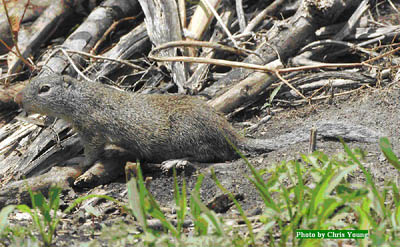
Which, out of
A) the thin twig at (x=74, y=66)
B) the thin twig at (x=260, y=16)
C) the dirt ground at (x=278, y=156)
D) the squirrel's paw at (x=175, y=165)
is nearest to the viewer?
the dirt ground at (x=278, y=156)

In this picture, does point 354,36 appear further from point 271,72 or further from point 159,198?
point 159,198

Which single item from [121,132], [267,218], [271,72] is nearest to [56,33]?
[121,132]

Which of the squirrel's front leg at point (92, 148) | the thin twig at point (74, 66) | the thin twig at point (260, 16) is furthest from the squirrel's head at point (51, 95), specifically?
the thin twig at point (260, 16)

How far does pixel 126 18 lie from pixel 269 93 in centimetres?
239

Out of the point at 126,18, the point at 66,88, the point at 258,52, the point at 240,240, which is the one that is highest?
the point at 126,18

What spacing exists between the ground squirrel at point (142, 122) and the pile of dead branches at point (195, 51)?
468 mm

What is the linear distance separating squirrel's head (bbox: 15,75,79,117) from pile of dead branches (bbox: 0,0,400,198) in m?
0.37

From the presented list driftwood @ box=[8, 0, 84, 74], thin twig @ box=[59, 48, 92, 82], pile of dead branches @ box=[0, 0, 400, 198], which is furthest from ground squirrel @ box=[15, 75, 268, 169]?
driftwood @ box=[8, 0, 84, 74]

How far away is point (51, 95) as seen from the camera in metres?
5.22

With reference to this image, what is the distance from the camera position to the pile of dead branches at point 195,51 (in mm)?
5645

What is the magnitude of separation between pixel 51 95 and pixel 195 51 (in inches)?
82.2

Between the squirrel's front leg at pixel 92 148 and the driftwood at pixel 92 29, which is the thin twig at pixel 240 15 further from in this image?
the squirrel's front leg at pixel 92 148

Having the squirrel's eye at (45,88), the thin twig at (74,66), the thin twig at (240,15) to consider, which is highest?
the thin twig at (240,15)

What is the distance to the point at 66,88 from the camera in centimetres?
525
